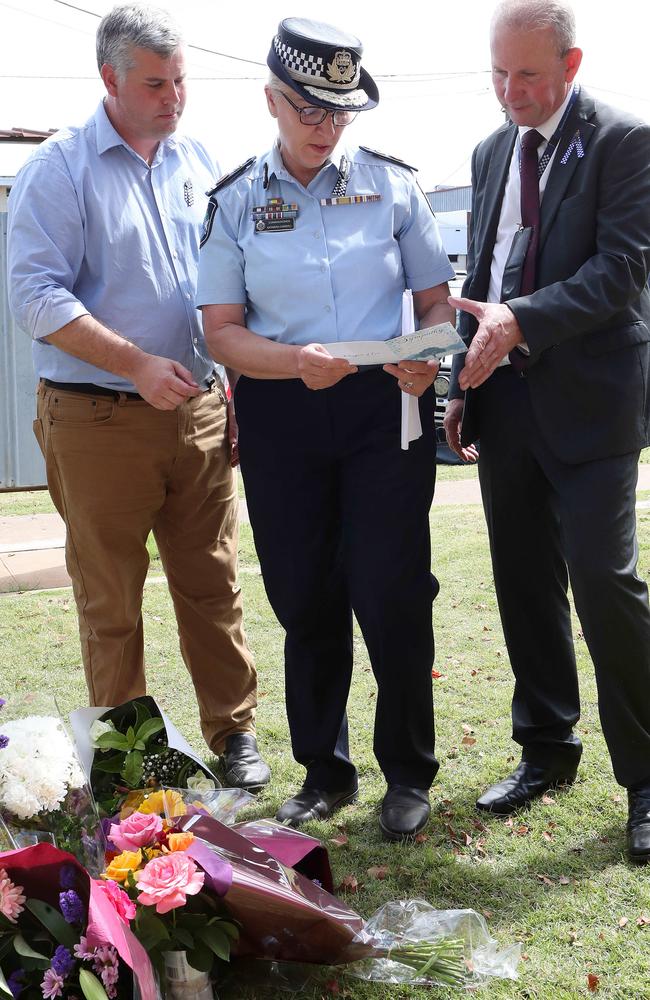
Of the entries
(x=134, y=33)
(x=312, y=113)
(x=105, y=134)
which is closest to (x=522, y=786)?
(x=312, y=113)

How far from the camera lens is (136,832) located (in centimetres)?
246

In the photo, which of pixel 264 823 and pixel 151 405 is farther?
pixel 151 405

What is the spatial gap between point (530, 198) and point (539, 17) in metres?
0.48

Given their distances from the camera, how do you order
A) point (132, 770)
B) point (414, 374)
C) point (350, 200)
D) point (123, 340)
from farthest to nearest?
1. point (123, 340)
2. point (350, 200)
3. point (414, 374)
4. point (132, 770)

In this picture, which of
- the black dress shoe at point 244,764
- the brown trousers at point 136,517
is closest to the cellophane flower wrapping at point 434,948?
the black dress shoe at point 244,764

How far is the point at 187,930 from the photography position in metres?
2.39

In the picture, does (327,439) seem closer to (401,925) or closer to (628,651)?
(628,651)

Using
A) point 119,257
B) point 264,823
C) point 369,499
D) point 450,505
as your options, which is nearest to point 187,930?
point 264,823

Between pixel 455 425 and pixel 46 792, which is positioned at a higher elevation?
pixel 455 425

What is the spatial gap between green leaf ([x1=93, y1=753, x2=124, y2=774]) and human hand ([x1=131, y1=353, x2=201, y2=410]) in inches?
41.3

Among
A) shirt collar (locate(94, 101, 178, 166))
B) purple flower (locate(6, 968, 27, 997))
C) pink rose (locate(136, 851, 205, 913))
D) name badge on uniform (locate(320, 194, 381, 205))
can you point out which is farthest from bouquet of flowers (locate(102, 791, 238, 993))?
shirt collar (locate(94, 101, 178, 166))

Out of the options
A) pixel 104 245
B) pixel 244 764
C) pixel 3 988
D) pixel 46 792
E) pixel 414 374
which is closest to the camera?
pixel 3 988

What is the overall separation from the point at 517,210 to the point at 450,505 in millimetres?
5651

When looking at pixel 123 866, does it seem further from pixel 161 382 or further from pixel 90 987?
pixel 161 382
